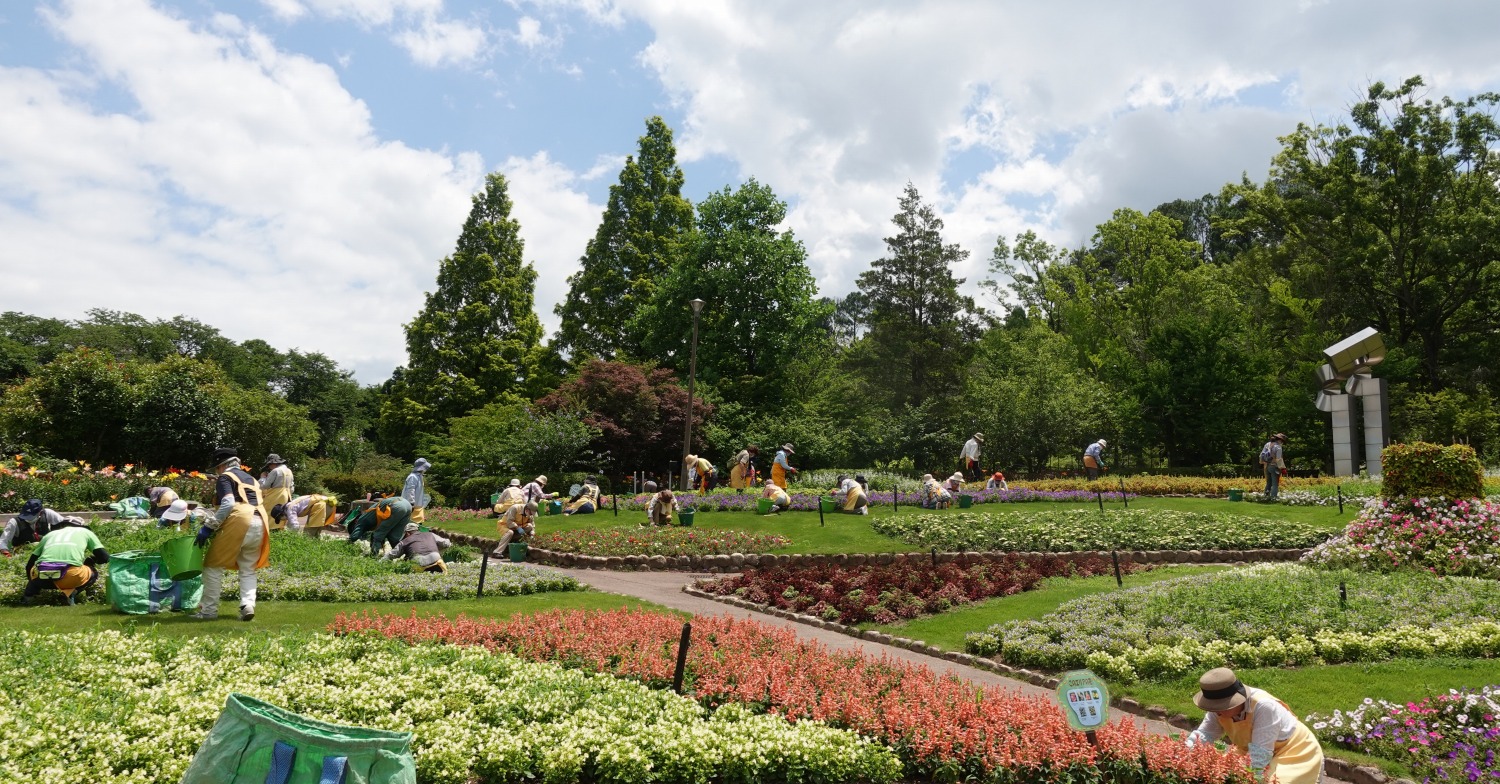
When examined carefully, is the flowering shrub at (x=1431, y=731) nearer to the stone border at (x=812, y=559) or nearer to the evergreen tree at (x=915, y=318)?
the stone border at (x=812, y=559)

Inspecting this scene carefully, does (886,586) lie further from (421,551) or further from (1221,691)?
(1221,691)

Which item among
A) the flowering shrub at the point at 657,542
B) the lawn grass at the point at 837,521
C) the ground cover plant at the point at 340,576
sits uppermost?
the lawn grass at the point at 837,521

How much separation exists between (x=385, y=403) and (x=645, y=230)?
1530cm

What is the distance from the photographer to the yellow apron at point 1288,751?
5805 mm

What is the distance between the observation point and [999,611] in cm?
1254

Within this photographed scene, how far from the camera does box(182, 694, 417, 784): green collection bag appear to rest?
4.07 meters

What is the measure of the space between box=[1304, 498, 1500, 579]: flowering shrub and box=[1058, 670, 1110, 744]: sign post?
11107 millimetres

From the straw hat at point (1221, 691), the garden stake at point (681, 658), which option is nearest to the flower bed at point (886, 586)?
the garden stake at point (681, 658)

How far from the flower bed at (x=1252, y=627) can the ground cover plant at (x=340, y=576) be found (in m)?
6.85

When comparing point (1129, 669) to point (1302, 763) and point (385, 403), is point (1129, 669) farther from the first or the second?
point (385, 403)

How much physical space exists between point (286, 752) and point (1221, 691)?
5.41m

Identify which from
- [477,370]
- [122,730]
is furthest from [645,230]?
[122,730]

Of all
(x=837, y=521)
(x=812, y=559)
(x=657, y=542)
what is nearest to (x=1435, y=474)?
(x=812, y=559)

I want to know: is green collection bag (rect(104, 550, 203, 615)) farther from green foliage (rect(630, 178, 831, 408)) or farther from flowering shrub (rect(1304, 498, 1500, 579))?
green foliage (rect(630, 178, 831, 408))
